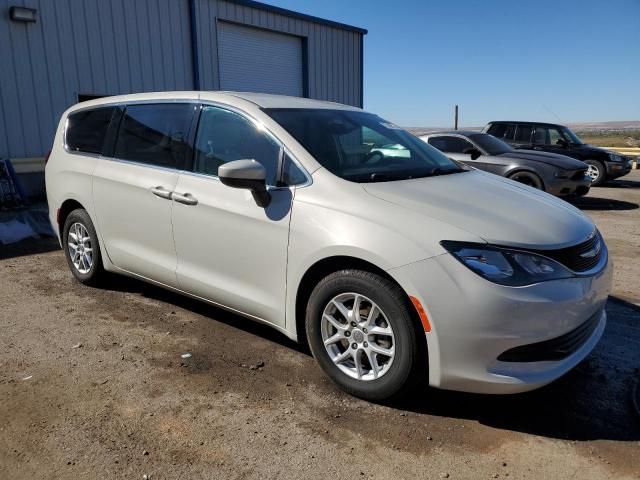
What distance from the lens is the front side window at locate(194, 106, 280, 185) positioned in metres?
3.48

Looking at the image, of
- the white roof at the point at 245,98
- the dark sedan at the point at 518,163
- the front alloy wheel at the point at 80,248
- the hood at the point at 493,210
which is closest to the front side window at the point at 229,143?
the white roof at the point at 245,98

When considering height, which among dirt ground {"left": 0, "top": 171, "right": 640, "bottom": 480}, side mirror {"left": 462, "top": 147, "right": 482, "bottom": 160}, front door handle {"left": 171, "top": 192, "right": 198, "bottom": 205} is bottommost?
dirt ground {"left": 0, "top": 171, "right": 640, "bottom": 480}

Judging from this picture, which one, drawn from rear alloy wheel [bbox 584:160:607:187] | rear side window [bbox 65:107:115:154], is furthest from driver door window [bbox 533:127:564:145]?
rear side window [bbox 65:107:115:154]

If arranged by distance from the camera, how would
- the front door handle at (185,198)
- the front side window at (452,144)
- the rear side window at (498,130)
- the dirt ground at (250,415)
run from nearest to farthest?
the dirt ground at (250,415) < the front door handle at (185,198) < the front side window at (452,144) < the rear side window at (498,130)

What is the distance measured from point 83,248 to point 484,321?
3.78 m

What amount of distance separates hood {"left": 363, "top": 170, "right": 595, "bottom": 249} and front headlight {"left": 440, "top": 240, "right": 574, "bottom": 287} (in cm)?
6

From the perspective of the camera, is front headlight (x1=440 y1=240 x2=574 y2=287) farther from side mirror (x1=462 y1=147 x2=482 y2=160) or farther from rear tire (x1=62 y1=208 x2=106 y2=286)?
side mirror (x1=462 y1=147 x2=482 y2=160)

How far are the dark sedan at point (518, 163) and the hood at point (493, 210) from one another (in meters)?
6.25

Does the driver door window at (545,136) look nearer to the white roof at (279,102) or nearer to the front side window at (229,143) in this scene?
the white roof at (279,102)

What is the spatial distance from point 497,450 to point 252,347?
1.78 metres

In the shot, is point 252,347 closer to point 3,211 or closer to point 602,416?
point 602,416

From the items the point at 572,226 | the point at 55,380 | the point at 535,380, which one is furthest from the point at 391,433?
the point at 55,380

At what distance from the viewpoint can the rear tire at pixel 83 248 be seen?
4.80 m

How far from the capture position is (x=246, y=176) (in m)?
3.17
